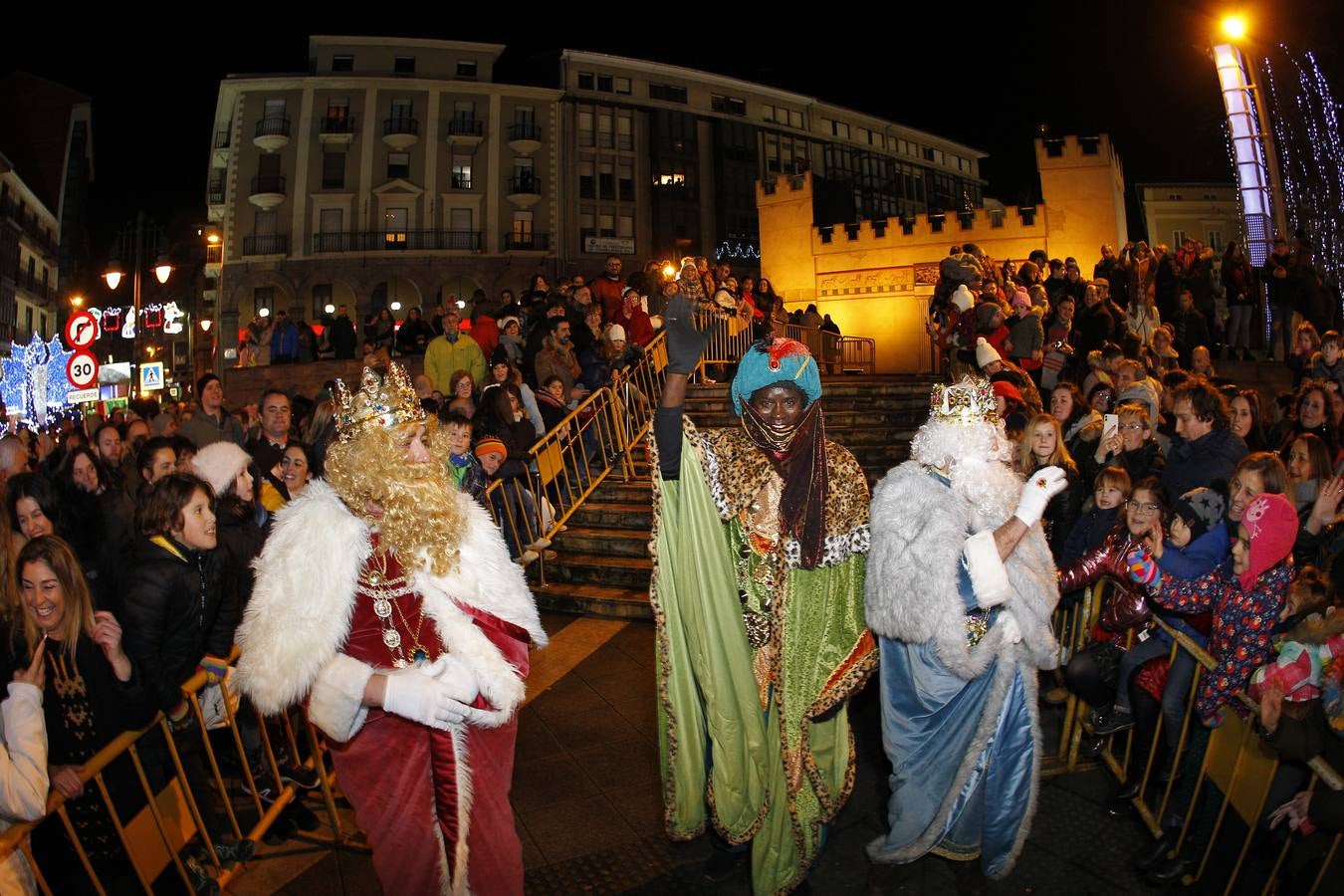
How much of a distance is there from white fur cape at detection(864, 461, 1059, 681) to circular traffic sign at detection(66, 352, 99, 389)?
20.3 metres

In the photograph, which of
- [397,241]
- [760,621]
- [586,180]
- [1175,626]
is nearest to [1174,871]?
[1175,626]

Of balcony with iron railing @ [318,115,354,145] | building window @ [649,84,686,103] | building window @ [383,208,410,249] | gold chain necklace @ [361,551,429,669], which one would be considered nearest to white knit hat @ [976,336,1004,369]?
gold chain necklace @ [361,551,429,669]

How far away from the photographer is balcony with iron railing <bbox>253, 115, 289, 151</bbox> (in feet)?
142

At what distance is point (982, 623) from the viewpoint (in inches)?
150

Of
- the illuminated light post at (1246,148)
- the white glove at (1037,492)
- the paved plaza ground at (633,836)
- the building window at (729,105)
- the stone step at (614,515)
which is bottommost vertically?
the paved plaza ground at (633,836)

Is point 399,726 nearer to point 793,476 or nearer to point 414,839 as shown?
point 414,839

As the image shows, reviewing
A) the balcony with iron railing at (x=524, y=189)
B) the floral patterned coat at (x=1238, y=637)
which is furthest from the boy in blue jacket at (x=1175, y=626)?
the balcony with iron railing at (x=524, y=189)

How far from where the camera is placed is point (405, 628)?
310cm

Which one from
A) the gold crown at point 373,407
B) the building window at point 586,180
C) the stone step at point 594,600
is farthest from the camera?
the building window at point 586,180

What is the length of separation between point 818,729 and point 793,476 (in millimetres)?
1157

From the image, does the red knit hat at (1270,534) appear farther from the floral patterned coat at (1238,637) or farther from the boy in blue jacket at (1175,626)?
the boy in blue jacket at (1175,626)

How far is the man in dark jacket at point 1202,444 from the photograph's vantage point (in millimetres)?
5969

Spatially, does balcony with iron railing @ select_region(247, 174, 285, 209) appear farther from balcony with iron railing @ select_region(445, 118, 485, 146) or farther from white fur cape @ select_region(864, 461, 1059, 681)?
white fur cape @ select_region(864, 461, 1059, 681)

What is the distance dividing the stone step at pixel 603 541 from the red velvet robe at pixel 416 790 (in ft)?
20.3
